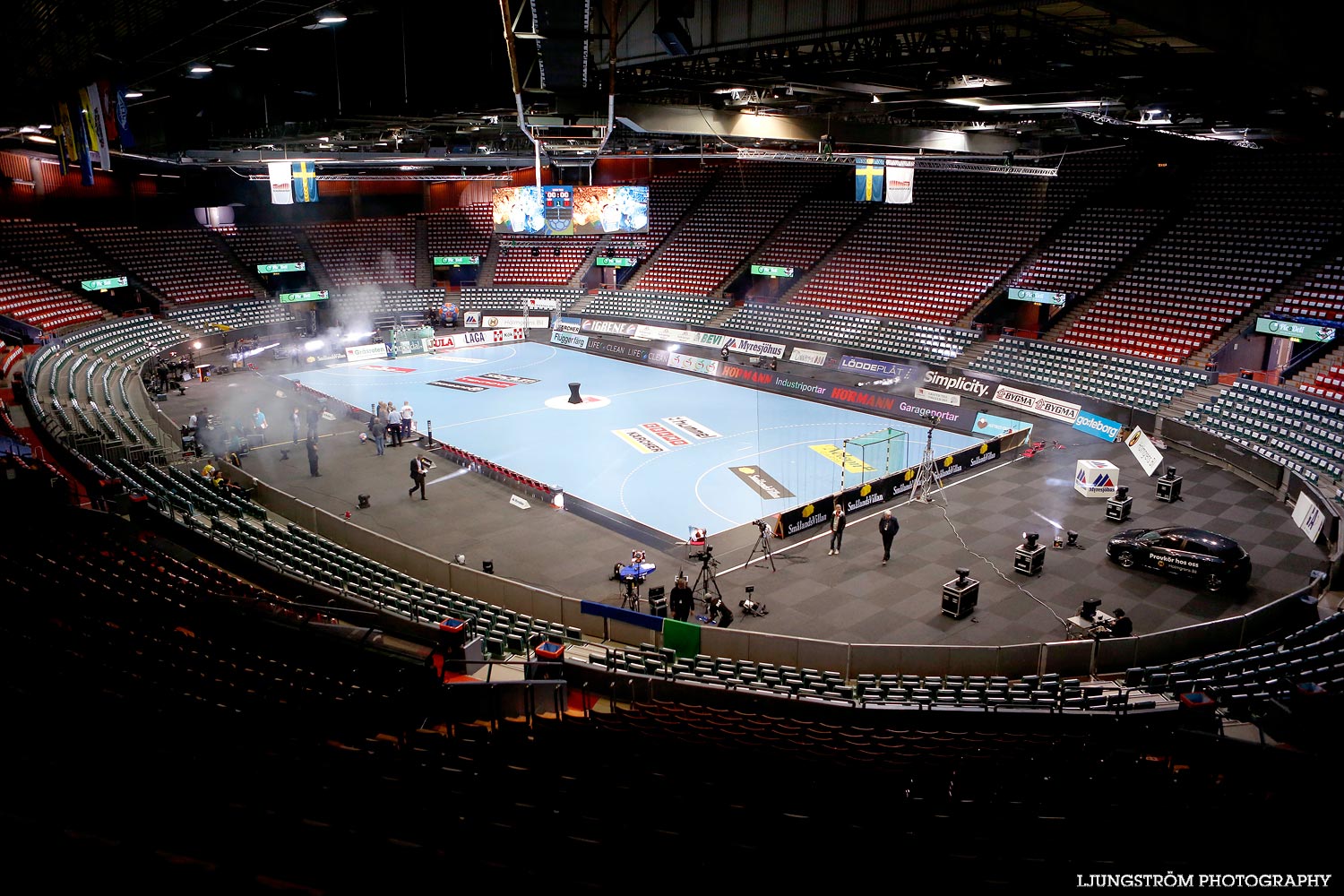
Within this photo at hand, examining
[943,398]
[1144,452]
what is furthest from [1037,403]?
[1144,452]

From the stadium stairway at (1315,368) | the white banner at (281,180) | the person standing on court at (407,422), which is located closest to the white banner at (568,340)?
the person standing on court at (407,422)

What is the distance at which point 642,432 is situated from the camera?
2919 centimetres

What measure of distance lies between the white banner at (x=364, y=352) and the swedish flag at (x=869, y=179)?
27569 millimetres

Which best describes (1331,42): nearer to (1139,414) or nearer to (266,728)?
(266,728)

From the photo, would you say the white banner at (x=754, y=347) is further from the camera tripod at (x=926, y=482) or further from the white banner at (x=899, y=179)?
the camera tripod at (x=926, y=482)

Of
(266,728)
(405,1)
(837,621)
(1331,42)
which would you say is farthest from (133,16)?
(1331,42)

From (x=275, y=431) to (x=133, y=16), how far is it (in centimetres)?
1737

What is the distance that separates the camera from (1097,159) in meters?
40.8

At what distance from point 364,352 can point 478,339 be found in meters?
6.83

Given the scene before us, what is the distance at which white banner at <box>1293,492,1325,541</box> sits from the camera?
18.3m

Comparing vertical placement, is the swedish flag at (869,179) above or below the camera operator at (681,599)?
above

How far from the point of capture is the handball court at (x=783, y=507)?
1655 cm

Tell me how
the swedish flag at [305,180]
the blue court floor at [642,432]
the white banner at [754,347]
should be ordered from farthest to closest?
the white banner at [754,347]
the swedish flag at [305,180]
the blue court floor at [642,432]

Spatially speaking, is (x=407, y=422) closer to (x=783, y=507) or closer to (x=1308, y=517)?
(x=783, y=507)
